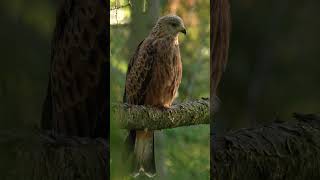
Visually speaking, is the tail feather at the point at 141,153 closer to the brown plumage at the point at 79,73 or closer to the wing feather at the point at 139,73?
the wing feather at the point at 139,73

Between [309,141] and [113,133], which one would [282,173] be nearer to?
[309,141]

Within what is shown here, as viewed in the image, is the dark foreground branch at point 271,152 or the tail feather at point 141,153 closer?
the tail feather at point 141,153

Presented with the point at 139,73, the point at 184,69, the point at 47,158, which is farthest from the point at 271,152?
the point at 47,158

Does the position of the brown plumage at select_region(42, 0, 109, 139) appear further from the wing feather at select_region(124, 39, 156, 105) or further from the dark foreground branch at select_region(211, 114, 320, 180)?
the dark foreground branch at select_region(211, 114, 320, 180)

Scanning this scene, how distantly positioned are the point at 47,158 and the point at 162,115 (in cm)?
48

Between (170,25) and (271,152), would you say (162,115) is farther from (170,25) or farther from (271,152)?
(271,152)

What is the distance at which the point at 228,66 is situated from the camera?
416 centimetres

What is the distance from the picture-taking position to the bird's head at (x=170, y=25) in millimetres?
2695

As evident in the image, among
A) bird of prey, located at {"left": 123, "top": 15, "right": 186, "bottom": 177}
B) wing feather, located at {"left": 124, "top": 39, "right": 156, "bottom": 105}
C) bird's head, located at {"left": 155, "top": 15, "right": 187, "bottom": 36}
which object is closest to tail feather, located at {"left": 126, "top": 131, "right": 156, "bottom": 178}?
bird of prey, located at {"left": 123, "top": 15, "right": 186, "bottom": 177}

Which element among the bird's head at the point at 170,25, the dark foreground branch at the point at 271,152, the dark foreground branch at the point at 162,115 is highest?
the bird's head at the point at 170,25

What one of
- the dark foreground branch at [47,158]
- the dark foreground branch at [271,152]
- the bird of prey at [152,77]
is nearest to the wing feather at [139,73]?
the bird of prey at [152,77]

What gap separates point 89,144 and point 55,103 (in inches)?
12.7

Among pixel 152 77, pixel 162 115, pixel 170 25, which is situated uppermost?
pixel 170 25

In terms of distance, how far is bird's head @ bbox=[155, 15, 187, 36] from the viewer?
8.84 feet
